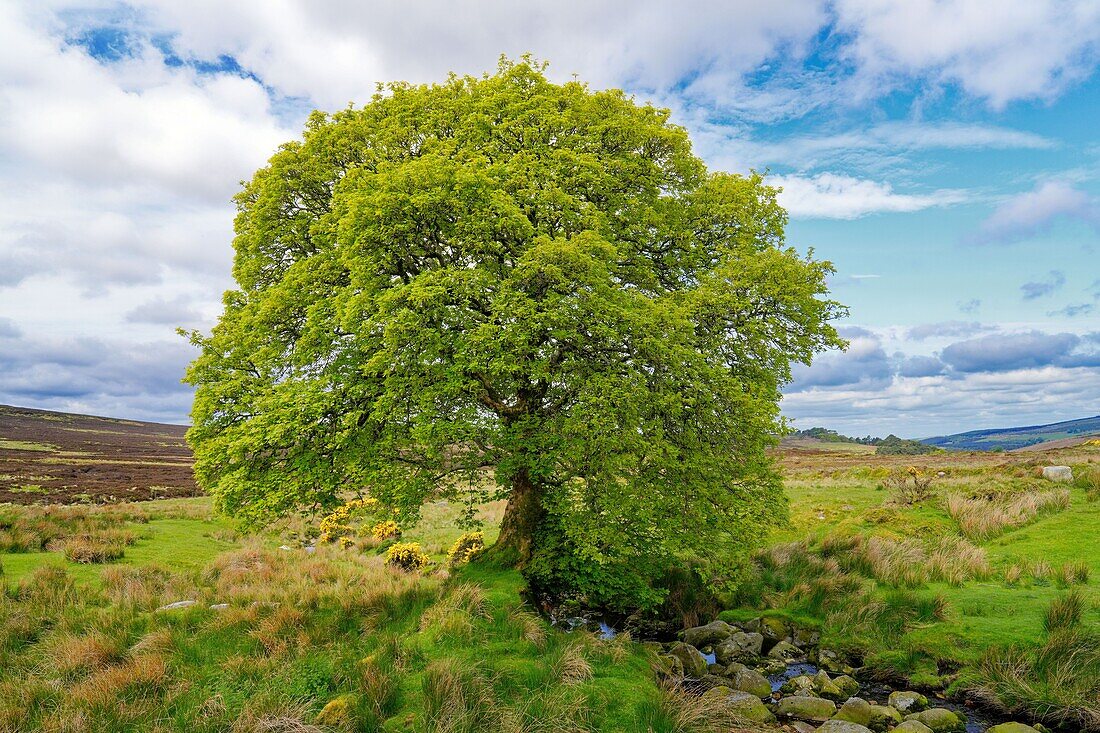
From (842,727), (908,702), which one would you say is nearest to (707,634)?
(908,702)

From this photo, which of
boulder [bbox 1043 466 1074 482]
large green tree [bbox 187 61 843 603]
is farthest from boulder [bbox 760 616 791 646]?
boulder [bbox 1043 466 1074 482]

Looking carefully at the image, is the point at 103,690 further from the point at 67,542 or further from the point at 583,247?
the point at 67,542

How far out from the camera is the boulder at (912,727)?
9.73m

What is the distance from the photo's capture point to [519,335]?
12375mm

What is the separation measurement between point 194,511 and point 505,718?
32314 mm

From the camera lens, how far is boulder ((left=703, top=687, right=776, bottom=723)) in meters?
10.4

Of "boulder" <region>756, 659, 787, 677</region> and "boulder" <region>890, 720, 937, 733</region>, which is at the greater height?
"boulder" <region>890, 720, 937, 733</region>

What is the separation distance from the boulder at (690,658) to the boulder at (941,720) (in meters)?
4.07

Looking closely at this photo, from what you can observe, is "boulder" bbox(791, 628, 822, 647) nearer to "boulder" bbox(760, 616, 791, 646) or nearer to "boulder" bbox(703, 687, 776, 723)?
"boulder" bbox(760, 616, 791, 646)

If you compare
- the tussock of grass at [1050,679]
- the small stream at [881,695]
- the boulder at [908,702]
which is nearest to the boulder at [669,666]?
the small stream at [881,695]

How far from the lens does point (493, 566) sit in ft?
52.4

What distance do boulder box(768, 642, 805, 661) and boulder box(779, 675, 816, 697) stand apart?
4.81ft

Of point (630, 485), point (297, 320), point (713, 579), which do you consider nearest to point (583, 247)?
point (630, 485)

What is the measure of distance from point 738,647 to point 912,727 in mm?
4638
